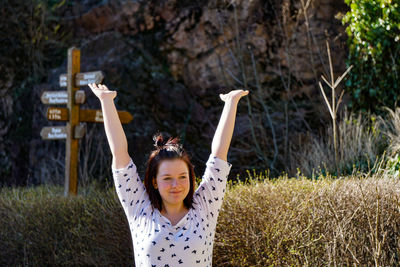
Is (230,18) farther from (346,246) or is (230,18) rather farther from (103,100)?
(103,100)

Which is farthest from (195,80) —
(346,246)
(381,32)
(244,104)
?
(346,246)

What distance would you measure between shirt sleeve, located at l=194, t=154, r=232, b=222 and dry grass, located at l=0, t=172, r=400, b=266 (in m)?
1.22

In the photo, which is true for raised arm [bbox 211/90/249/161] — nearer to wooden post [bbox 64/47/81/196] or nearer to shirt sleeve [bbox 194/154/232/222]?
shirt sleeve [bbox 194/154/232/222]

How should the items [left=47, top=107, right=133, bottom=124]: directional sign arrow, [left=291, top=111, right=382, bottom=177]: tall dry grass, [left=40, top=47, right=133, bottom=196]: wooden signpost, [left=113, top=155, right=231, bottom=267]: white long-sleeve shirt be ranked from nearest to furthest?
[left=113, top=155, right=231, bottom=267]: white long-sleeve shirt, [left=291, top=111, right=382, bottom=177]: tall dry grass, [left=47, top=107, right=133, bottom=124]: directional sign arrow, [left=40, top=47, right=133, bottom=196]: wooden signpost

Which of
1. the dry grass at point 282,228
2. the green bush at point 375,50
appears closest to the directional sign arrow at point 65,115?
the dry grass at point 282,228

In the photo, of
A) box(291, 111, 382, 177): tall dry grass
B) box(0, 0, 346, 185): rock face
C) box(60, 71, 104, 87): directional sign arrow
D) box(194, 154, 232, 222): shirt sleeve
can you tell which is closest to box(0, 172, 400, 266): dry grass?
box(194, 154, 232, 222): shirt sleeve

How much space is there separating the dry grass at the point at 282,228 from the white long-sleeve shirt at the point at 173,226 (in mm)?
1251

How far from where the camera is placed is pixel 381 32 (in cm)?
618

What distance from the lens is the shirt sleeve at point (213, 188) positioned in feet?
7.39

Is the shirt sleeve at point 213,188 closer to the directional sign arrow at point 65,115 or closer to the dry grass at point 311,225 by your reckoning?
the dry grass at point 311,225

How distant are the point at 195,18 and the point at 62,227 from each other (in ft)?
16.0

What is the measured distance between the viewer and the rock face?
7703mm

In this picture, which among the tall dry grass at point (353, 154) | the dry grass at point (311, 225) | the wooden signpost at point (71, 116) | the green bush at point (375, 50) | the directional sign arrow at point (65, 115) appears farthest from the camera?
the green bush at point (375, 50)

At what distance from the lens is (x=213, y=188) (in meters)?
2.27
